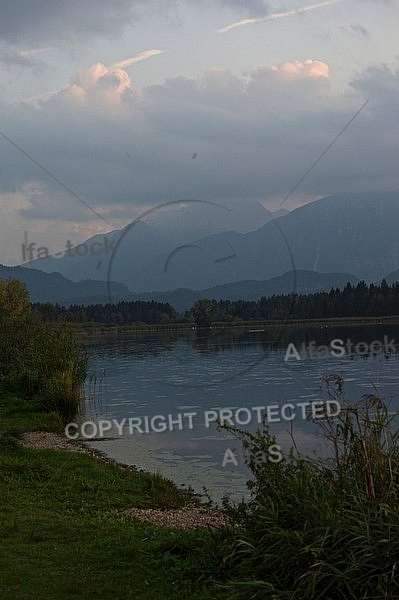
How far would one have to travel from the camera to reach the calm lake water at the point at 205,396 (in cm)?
1285

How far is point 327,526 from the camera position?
16.5ft

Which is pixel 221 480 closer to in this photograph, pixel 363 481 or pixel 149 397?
pixel 363 481

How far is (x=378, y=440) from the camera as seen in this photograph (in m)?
5.71

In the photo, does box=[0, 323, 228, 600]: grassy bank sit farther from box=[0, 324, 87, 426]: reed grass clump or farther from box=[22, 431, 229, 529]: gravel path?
box=[0, 324, 87, 426]: reed grass clump

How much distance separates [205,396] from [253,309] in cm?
1303

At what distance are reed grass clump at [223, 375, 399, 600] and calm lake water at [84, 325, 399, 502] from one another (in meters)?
1.05

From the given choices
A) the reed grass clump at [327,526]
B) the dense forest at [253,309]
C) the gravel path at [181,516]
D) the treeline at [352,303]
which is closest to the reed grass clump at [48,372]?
the dense forest at [253,309]

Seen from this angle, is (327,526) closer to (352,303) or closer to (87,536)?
(87,536)

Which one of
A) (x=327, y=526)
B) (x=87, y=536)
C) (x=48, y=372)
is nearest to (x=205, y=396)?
(x=48, y=372)

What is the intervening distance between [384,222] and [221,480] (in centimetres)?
11055

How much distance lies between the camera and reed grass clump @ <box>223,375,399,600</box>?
188 inches

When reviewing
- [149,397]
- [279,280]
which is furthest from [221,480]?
[149,397]

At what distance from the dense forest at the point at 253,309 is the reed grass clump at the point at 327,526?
286cm

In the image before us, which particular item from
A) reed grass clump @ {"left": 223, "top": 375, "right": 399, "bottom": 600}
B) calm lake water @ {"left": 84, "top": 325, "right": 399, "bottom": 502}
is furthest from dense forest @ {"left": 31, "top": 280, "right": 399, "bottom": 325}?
reed grass clump @ {"left": 223, "top": 375, "right": 399, "bottom": 600}
